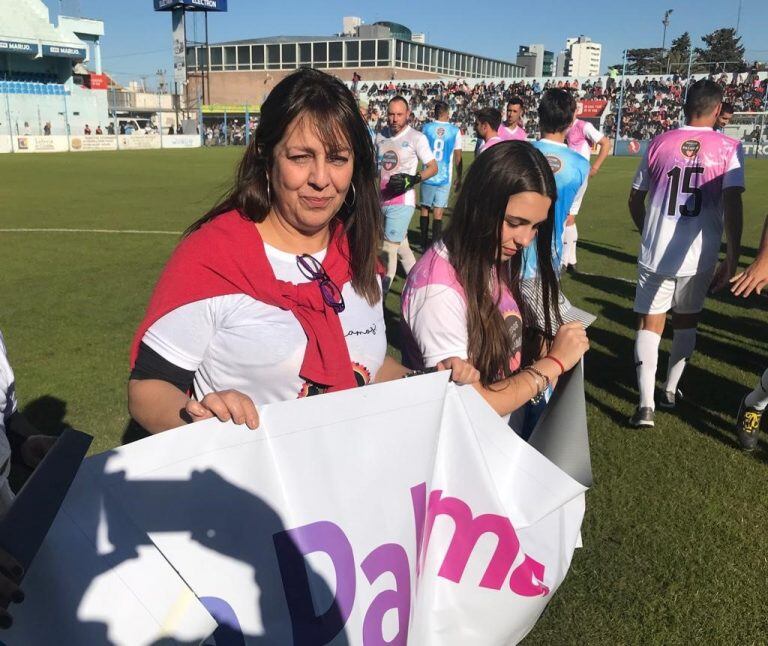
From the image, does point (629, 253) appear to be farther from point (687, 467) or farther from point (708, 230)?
point (687, 467)

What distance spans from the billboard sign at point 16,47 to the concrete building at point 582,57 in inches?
3084

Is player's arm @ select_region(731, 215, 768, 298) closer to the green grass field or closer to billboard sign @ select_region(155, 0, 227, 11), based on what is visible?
the green grass field

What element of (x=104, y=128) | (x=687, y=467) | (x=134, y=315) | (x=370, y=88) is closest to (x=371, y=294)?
(x=687, y=467)

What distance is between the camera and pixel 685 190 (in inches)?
181

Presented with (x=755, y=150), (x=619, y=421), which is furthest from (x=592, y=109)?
(x=619, y=421)

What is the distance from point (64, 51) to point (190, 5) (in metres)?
17.8

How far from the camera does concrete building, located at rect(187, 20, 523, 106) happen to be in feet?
258

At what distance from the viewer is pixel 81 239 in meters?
11.6

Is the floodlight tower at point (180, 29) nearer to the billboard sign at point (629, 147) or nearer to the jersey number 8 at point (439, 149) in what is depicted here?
the billboard sign at point (629, 147)

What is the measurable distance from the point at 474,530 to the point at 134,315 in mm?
6172

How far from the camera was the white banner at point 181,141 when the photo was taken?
5035 centimetres

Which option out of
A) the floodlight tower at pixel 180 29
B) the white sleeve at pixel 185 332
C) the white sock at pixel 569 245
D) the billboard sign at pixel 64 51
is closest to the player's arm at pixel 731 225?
the white sleeve at pixel 185 332

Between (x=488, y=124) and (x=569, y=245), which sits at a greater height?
(x=488, y=124)

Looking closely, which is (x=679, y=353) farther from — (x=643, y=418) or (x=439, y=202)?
(x=439, y=202)
